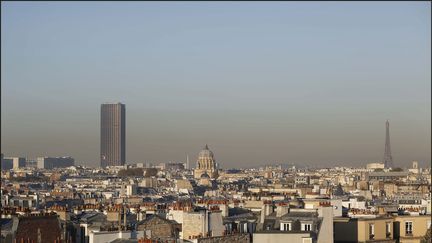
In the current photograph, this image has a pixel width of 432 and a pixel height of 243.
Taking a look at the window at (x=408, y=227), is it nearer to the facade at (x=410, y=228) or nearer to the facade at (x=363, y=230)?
the facade at (x=410, y=228)

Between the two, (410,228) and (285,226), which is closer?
(285,226)

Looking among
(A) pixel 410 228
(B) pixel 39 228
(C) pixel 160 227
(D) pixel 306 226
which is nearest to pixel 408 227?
(A) pixel 410 228

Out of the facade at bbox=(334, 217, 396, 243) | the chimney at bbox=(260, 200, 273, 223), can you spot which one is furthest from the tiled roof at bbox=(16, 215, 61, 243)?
the facade at bbox=(334, 217, 396, 243)

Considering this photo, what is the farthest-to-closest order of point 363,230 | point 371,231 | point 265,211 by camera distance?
point 265,211 → point 371,231 → point 363,230

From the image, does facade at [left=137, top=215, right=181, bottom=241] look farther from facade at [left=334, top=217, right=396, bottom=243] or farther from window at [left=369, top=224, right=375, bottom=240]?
window at [left=369, top=224, right=375, bottom=240]

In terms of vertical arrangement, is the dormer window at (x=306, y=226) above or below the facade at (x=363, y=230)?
above

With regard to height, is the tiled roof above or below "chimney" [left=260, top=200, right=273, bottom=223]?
below

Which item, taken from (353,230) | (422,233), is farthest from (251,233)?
(422,233)

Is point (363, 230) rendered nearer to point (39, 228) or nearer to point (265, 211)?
point (265, 211)

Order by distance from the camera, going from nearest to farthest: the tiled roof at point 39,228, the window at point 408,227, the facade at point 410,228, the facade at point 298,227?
the tiled roof at point 39,228 → the facade at point 298,227 → the facade at point 410,228 → the window at point 408,227

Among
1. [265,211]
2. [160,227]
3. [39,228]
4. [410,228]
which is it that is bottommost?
[410,228]

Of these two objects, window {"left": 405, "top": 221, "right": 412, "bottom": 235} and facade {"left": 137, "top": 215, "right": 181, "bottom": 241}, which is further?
window {"left": 405, "top": 221, "right": 412, "bottom": 235}

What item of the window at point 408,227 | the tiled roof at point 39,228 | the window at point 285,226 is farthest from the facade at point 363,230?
the tiled roof at point 39,228

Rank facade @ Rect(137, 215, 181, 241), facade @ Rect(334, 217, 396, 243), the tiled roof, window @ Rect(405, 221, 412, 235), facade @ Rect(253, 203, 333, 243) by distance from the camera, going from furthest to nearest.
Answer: window @ Rect(405, 221, 412, 235) < facade @ Rect(334, 217, 396, 243) < facade @ Rect(137, 215, 181, 241) < facade @ Rect(253, 203, 333, 243) < the tiled roof
